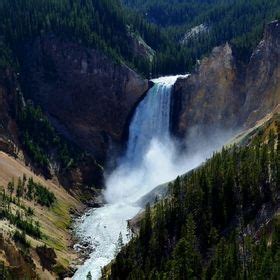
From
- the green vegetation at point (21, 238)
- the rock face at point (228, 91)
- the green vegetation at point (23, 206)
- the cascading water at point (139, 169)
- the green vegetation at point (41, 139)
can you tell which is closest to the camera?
the green vegetation at point (21, 238)

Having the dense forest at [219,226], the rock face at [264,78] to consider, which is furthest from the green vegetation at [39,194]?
the rock face at [264,78]

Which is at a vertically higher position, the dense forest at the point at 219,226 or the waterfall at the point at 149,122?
the waterfall at the point at 149,122

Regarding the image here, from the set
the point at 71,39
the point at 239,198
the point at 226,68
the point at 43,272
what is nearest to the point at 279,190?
the point at 239,198

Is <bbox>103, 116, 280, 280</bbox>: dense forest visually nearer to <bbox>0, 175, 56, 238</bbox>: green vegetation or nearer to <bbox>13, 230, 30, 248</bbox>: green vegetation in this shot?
<bbox>13, 230, 30, 248</bbox>: green vegetation

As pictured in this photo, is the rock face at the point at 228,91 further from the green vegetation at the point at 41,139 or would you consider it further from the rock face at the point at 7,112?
the rock face at the point at 7,112

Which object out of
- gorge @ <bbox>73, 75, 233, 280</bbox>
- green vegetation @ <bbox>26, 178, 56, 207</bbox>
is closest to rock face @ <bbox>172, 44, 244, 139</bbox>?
gorge @ <bbox>73, 75, 233, 280</bbox>

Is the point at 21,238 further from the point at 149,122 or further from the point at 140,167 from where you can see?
the point at 149,122

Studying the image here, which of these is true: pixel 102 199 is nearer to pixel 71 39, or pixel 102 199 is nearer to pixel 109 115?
pixel 109 115
